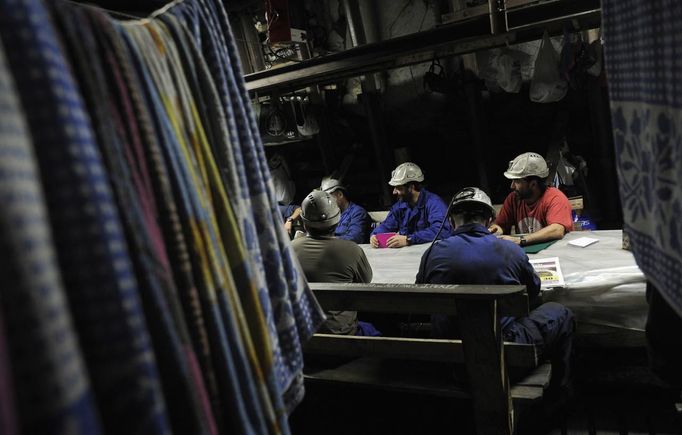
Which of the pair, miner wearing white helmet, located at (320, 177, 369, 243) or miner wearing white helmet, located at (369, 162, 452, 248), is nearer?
miner wearing white helmet, located at (369, 162, 452, 248)

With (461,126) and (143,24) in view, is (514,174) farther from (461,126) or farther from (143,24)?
(143,24)

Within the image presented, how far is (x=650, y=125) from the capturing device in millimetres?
941

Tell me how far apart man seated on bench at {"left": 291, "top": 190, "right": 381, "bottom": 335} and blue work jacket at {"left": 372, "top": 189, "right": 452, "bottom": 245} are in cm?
215

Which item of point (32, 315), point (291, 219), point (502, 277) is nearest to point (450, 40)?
point (502, 277)

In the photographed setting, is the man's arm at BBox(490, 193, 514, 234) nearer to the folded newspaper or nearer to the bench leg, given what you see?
the folded newspaper

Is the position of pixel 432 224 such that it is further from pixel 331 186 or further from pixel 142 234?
pixel 142 234

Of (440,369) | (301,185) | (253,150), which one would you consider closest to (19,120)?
(253,150)

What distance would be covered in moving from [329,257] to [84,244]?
10.5 ft

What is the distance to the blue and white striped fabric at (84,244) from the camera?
51cm

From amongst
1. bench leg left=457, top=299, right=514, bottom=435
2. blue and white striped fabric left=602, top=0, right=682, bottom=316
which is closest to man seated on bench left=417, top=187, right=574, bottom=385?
bench leg left=457, top=299, right=514, bottom=435

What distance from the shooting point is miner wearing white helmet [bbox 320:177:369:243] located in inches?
250

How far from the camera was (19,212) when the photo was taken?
43cm

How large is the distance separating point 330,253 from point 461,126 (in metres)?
4.88

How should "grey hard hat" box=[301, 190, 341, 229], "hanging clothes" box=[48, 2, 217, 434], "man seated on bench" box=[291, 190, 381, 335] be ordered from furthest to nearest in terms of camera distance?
"grey hard hat" box=[301, 190, 341, 229], "man seated on bench" box=[291, 190, 381, 335], "hanging clothes" box=[48, 2, 217, 434]
